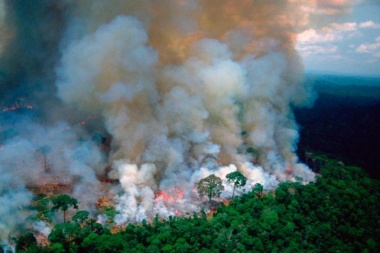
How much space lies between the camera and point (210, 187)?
112 feet

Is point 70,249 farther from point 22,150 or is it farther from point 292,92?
point 292,92

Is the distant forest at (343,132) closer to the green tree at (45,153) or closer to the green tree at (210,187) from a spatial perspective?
the green tree at (210,187)

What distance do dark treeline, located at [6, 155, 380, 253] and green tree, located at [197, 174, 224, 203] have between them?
2.04 meters

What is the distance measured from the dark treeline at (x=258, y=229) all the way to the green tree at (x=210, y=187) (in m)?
2.04

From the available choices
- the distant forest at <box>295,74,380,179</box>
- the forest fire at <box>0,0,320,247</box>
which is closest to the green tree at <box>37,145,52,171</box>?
the forest fire at <box>0,0,320,247</box>

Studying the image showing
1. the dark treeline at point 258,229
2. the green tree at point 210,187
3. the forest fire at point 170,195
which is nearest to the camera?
the dark treeline at point 258,229

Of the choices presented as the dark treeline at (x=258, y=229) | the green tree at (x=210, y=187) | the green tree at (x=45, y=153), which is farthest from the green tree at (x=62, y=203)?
the green tree at (x=210, y=187)

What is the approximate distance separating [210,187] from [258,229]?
6971mm

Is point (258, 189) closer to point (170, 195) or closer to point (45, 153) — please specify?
point (170, 195)

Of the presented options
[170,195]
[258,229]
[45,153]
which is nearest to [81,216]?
[170,195]

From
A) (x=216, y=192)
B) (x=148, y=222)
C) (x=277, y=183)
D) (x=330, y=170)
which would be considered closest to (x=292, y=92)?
(x=330, y=170)

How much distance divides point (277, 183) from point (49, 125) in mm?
29897

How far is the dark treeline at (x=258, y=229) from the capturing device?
2536cm

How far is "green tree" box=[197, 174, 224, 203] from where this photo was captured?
1355 inches
